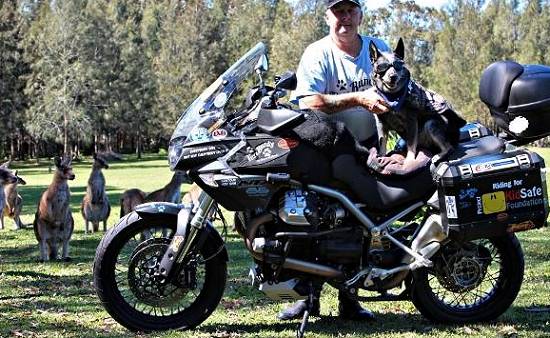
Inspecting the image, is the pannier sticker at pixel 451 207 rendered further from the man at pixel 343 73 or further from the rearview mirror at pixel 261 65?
the rearview mirror at pixel 261 65

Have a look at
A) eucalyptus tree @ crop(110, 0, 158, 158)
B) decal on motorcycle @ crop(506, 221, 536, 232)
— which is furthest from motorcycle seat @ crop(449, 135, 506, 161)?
eucalyptus tree @ crop(110, 0, 158, 158)

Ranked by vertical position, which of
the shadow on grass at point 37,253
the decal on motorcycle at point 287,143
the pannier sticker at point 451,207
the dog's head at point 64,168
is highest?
the decal on motorcycle at point 287,143

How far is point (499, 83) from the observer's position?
17.9 ft

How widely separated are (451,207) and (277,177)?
1.22 m

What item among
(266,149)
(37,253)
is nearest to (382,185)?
(266,149)

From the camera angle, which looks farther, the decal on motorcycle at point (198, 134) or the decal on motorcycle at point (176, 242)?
the decal on motorcycle at point (176, 242)

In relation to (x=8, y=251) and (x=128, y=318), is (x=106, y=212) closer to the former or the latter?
(x=8, y=251)

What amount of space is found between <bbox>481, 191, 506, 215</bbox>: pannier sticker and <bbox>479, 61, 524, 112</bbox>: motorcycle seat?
2.23 feet

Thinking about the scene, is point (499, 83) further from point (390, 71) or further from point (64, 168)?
point (64, 168)

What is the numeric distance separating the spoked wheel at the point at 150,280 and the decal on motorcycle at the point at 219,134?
0.76 metres

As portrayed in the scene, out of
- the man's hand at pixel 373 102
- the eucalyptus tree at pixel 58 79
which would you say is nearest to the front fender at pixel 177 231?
the man's hand at pixel 373 102

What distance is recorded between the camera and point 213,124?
208 inches

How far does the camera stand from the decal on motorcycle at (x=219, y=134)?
17.1 feet

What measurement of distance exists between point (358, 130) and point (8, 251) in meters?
7.48
